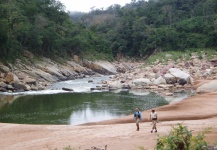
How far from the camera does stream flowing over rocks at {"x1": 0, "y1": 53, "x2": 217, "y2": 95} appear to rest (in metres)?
44.2

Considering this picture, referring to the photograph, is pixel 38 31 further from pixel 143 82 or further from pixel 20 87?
pixel 143 82

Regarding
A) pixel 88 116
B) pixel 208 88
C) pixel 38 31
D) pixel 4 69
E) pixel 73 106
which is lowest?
pixel 88 116

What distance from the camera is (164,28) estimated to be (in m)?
97.9

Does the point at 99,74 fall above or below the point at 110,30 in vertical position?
below

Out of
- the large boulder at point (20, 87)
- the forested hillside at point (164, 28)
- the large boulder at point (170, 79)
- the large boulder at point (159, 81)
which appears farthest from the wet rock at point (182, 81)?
the forested hillside at point (164, 28)

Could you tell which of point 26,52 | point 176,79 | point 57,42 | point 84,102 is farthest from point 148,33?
point 84,102

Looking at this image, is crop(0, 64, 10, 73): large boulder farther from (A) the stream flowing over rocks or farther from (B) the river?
(B) the river

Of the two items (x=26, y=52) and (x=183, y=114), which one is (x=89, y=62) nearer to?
(x=26, y=52)

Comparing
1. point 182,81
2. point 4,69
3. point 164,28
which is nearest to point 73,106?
point 182,81

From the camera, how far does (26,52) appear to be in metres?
62.2

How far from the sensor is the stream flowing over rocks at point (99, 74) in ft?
145

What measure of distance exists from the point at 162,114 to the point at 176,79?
20.4m

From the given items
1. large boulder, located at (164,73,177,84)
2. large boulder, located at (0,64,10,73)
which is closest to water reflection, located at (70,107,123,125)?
large boulder, located at (164,73,177,84)

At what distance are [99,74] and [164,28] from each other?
35264 millimetres
